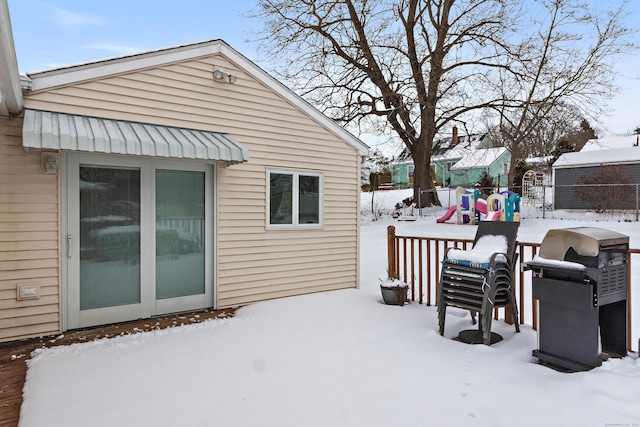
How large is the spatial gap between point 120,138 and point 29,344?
2.27 meters

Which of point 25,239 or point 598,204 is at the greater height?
point 598,204

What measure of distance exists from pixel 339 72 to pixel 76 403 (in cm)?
1591

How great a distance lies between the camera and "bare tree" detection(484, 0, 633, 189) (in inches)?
606

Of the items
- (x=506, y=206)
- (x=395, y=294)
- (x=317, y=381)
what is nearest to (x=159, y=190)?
(x=317, y=381)

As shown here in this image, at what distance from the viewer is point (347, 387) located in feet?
9.77

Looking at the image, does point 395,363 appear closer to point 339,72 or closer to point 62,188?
point 62,188

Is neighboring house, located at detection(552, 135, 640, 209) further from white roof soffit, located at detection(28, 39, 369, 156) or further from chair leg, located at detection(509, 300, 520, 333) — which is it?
white roof soffit, located at detection(28, 39, 369, 156)

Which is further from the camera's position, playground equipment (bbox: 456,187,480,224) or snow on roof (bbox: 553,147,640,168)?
snow on roof (bbox: 553,147,640,168)

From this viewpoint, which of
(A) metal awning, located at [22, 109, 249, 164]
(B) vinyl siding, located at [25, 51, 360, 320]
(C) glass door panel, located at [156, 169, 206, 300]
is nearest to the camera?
(A) metal awning, located at [22, 109, 249, 164]

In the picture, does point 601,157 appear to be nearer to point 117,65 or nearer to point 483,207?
point 483,207

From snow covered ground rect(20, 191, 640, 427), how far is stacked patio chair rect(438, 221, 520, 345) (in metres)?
0.34

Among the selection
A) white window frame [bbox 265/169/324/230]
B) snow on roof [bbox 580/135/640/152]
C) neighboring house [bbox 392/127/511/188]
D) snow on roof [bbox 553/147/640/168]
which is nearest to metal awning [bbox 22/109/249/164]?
white window frame [bbox 265/169/324/230]

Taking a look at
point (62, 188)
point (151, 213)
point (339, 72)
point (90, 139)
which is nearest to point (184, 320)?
point (151, 213)

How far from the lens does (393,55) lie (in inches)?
651
